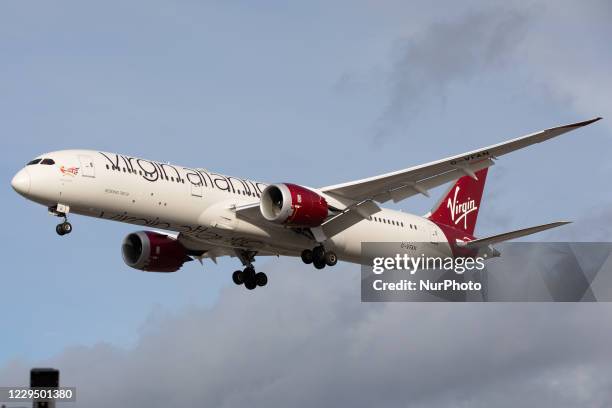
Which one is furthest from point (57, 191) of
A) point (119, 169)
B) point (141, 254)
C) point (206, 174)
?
point (141, 254)

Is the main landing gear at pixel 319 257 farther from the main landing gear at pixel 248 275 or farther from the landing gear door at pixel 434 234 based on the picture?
the landing gear door at pixel 434 234

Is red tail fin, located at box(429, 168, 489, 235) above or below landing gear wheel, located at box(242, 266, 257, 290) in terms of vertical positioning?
above

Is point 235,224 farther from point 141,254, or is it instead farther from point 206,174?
point 141,254

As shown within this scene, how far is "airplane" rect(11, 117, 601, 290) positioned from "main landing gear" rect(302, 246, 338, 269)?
0.13ft

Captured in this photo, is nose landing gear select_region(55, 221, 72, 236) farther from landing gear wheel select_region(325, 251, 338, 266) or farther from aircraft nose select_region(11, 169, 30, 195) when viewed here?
landing gear wheel select_region(325, 251, 338, 266)

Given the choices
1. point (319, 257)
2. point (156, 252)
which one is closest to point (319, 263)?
point (319, 257)

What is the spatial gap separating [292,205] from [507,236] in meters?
9.73

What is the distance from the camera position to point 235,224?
49.4 metres

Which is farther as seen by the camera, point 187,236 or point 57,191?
point 187,236

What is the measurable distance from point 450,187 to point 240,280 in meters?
12.4

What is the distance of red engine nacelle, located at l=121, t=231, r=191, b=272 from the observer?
182ft

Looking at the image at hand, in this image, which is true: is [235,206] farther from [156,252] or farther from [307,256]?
[156,252]

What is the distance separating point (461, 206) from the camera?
201 ft

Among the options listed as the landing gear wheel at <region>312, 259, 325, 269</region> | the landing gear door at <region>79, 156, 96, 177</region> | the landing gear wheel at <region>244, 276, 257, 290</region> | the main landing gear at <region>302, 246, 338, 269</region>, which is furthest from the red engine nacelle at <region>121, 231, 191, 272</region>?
the landing gear door at <region>79, 156, 96, 177</region>
